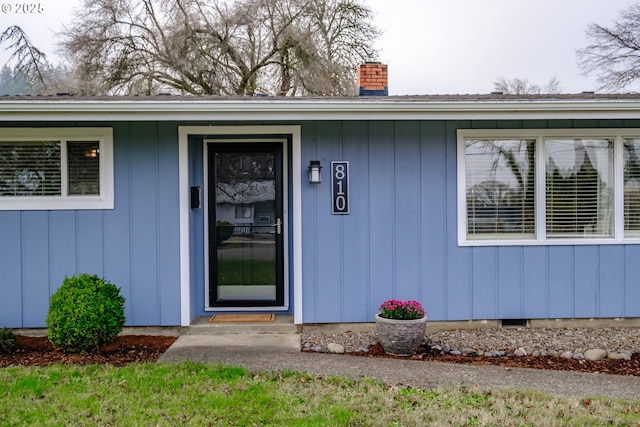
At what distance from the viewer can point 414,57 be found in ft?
55.4

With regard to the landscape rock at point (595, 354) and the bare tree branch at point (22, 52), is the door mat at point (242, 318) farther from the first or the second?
the bare tree branch at point (22, 52)

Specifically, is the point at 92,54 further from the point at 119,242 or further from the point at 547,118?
the point at 547,118

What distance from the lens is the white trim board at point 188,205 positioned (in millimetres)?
5191

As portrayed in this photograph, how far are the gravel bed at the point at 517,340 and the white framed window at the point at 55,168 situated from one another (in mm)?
2724

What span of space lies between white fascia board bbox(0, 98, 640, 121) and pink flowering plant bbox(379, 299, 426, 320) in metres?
1.83

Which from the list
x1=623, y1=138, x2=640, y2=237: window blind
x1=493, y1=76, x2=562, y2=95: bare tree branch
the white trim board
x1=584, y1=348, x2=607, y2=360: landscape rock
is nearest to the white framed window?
the white trim board

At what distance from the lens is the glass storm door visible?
18.5 ft

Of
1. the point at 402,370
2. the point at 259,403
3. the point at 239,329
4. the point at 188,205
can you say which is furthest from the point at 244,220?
the point at 259,403

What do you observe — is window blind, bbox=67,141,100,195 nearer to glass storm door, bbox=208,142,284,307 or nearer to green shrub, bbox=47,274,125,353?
green shrub, bbox=47,274,125,353

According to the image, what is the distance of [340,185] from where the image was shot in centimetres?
521

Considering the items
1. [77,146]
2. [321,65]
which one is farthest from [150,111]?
[321,65]

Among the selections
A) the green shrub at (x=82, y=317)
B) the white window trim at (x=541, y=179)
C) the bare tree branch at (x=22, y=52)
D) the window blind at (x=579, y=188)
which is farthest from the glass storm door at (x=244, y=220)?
the bare tree branch at (x=22, y=52)

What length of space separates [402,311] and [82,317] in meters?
2.88

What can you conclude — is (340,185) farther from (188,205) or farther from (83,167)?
(83,167)
